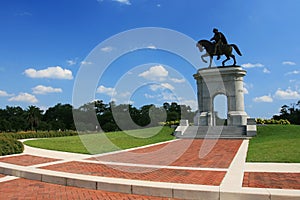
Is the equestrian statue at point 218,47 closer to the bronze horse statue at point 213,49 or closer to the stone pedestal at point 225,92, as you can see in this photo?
the bronze horse statue at point 213,49

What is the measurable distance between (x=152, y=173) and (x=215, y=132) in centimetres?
1489

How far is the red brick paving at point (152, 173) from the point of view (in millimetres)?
6867

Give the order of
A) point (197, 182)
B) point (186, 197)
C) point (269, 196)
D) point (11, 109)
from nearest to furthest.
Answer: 1. point (269, 196)
2. point (186, 197)
3. point (197, 182)
4. point (11, 109)

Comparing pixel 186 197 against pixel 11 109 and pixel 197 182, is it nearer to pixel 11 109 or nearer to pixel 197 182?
pixel 197 182

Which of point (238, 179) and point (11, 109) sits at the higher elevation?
point (11, 109)

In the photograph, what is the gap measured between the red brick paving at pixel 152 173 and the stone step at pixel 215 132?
44.4ft

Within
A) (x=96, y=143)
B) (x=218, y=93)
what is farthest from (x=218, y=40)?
(x=96, y=143)

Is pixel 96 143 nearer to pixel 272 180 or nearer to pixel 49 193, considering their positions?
pixel 49 193

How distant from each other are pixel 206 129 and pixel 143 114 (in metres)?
35.9

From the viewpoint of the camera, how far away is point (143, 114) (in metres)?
57.7

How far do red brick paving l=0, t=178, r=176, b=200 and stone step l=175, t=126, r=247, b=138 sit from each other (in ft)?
51.4

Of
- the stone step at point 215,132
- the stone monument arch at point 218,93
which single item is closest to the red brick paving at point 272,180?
the stone step at point 215,132

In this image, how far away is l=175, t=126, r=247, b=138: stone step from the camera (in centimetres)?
2100

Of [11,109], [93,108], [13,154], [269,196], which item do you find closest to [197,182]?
[269,196]
